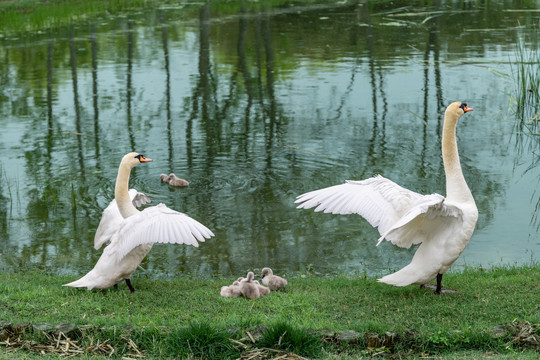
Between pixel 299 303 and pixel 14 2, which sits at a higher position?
pixel 14 2

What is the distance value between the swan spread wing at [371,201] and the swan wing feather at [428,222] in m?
0.15

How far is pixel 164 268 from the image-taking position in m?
8.90

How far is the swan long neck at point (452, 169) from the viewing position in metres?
6.96

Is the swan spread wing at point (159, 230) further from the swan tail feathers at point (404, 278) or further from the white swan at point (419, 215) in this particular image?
the swan tail feathers at point (404, 278)

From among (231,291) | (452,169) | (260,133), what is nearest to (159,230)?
(231,291)

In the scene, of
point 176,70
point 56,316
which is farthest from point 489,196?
point 176,70

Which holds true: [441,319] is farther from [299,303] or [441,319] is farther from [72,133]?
[72,133]

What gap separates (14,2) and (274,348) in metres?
27.6

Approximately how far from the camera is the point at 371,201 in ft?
23.1

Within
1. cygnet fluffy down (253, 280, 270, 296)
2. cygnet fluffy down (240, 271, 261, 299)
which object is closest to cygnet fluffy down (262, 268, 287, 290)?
cygnet fluffy down (253, 280, 270, 296)

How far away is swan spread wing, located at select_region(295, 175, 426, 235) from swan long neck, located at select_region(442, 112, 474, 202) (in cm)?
34

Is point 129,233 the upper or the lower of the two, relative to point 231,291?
upper

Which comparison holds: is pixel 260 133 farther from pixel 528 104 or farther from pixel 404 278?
pixel 404 278

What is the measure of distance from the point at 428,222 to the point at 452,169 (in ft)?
2.24
